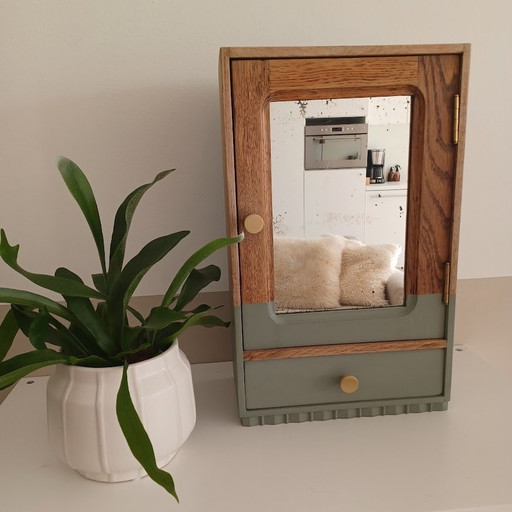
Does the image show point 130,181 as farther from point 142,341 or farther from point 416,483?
point 416,483

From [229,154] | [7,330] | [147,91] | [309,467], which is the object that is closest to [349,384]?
[309,467]

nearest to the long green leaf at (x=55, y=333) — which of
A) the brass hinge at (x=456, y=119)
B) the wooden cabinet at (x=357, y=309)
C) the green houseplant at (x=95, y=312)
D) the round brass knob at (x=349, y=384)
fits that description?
the green houseplant at (x=95, y=312)

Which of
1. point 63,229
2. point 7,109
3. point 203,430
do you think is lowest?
point 203,430

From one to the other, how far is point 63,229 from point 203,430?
1.57 feet

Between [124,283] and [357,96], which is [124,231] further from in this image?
[357,96]

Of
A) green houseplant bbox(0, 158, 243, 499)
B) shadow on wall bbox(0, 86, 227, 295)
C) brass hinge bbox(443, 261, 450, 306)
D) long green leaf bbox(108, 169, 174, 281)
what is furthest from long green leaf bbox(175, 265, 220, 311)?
brass hinge bbox(443, 261, 450, 306)

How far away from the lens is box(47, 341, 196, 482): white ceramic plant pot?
65 cm

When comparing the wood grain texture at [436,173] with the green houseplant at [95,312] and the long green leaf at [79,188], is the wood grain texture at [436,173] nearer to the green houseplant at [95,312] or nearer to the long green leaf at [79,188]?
the green houseplant at [95,312]

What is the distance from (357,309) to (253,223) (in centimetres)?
22

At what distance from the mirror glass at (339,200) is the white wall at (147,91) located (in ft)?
0.93

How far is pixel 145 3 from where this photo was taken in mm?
921

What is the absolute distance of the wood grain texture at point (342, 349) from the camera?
779mm

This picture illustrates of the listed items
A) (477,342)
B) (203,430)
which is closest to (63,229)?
(203,430)

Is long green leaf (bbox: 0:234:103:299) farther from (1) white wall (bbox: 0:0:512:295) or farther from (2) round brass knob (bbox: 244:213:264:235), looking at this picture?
(1) white wall (bbox: 0:0:512:295)
